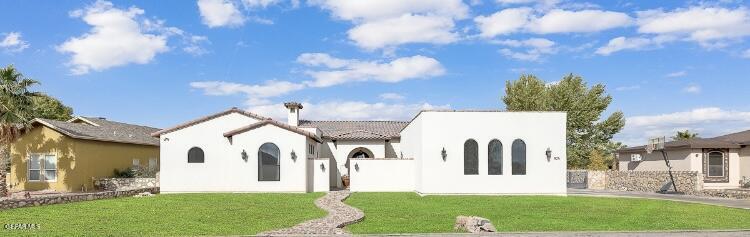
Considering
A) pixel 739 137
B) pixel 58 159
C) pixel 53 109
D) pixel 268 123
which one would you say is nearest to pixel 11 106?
pixel 58 159

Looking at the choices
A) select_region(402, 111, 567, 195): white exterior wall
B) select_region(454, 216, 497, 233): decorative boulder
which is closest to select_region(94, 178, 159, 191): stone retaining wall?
select_region(402, 111, 567, 195): white exterior wall

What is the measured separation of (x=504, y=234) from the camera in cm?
1286

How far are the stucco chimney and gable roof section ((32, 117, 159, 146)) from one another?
8.90 m

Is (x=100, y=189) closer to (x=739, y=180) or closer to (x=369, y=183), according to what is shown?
(x=369, y=183)

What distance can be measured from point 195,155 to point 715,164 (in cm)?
2727

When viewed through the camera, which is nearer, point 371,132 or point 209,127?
point 209,127

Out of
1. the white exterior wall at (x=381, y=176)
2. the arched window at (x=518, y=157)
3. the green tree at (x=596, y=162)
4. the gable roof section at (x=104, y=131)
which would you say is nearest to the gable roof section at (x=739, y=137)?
the green tree at (x=596, y=162)

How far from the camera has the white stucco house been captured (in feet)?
90.1

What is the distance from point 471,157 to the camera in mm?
27547

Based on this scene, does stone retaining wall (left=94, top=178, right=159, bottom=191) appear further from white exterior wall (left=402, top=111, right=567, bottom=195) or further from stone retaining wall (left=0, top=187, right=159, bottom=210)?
white exterior wall (left=402, top=111, right=567, bottom=195)

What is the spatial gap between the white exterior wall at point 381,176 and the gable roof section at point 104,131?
14.0 metres

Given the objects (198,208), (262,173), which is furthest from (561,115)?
(198,208)

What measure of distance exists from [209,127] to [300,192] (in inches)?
225

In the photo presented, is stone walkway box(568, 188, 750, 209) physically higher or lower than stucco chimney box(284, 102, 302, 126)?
lower
